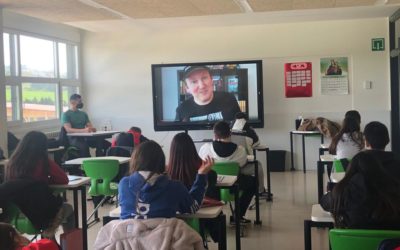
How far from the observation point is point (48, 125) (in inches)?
337

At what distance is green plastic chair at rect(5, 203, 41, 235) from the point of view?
371 centimetres

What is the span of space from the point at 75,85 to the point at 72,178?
5.57m

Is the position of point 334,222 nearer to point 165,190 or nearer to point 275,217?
point 165,190

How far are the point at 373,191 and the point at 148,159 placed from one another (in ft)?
3.93

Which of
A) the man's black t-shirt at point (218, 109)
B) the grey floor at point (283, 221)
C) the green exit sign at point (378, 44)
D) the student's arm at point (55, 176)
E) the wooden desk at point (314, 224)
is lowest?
the grey floor at point (283, 221)

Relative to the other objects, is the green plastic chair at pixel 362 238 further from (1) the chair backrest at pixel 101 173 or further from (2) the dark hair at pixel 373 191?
(1) the chair backrest at pixel 101 173

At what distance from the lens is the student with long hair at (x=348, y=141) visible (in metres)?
5.03

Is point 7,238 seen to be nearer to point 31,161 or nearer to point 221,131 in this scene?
point 31,161

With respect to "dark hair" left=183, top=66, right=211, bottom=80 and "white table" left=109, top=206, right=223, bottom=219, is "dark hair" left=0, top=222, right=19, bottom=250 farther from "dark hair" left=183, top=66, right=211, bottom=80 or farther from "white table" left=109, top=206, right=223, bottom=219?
"dark hair" left=183, top=66, right=211, bottom=80

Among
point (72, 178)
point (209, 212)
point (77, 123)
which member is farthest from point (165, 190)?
point (77, 123)

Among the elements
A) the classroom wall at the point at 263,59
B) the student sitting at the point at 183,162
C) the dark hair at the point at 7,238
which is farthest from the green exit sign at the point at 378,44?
the dark hair at the point at 7,238

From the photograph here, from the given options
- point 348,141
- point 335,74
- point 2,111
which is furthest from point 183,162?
point 335,74

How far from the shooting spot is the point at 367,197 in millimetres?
2404

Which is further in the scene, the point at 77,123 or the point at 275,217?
the point at 77,123
